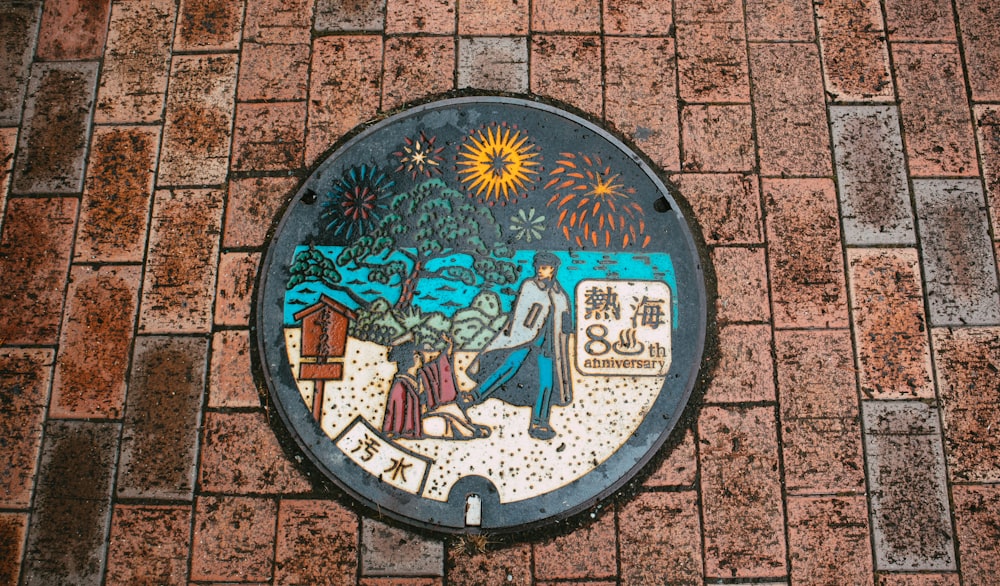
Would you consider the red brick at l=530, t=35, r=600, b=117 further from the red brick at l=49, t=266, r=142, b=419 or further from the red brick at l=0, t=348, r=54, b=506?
the red brick at l=0, t=348, r=54, b=506

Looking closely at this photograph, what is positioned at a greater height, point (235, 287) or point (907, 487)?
point (235, 287)

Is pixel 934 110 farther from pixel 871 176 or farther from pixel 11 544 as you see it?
pixel 11 544

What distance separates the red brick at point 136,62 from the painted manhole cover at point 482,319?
1.05 m

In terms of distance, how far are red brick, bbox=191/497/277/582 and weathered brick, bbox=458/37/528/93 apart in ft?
7.39

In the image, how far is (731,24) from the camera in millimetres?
3383

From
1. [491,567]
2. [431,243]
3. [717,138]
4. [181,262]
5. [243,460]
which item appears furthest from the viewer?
[717,138]

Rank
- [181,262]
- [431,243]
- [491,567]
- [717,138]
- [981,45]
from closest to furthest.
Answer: [491,567], [431,243], [181,262], [717,138], [981,45]

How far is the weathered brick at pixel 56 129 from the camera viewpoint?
326cm

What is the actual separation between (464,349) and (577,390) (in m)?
0.54

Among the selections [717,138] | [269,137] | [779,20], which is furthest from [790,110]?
[269,137]

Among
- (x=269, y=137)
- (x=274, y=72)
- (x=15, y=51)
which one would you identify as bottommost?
(x=269, y=137)

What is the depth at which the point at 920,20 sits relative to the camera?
340 cm

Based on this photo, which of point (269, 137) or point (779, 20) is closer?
point (269, 137)

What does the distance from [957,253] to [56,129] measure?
4529mm
